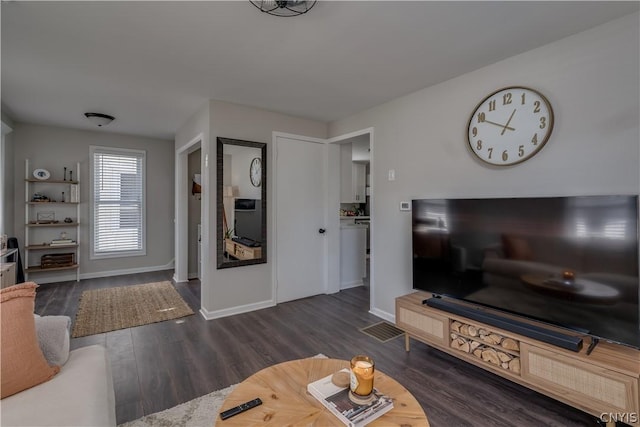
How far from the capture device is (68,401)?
128 cm

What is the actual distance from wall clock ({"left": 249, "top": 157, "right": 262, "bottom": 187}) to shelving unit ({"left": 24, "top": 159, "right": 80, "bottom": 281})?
11.1 ft

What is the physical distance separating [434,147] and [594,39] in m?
1.31

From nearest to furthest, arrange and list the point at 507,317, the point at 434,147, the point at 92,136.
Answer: the point at 507,317 < the point at 434,147 < the point at 92,136

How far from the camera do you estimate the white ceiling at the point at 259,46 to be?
1899 millimetres

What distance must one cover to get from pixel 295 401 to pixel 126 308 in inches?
134

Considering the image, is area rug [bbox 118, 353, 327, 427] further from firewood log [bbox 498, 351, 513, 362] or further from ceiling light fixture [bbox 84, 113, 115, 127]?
ceiling light fixture [bbox 84, 113, 115, 127]

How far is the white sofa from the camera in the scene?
1168mm

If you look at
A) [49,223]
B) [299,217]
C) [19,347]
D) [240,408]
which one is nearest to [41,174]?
[49,223]

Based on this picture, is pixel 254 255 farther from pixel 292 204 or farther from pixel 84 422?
pixel 84 422

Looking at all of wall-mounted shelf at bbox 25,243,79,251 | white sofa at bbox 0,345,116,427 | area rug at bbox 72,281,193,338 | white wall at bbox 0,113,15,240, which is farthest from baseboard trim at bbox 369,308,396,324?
white wall at bbox 0,113,15,240

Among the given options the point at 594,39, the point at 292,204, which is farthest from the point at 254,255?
the point at 594,39

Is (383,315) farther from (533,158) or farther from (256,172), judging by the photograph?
(256,172)

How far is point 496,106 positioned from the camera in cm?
253

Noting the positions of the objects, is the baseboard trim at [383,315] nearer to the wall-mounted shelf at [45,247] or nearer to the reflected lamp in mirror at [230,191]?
the reflected lamp in mirror at [230,191]
